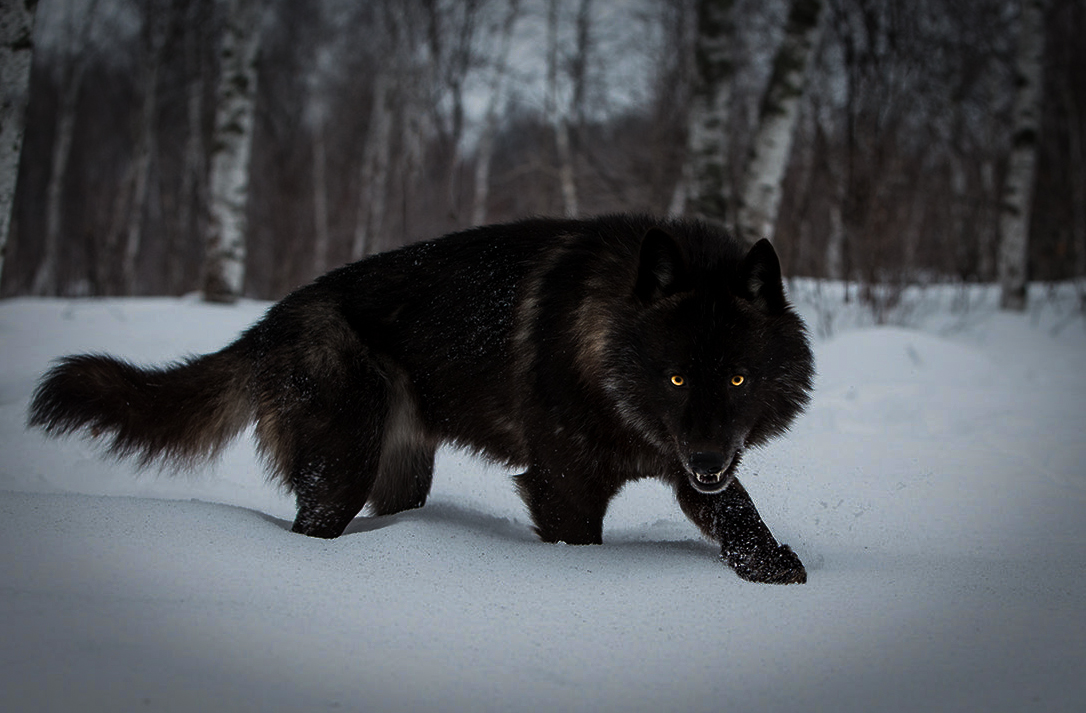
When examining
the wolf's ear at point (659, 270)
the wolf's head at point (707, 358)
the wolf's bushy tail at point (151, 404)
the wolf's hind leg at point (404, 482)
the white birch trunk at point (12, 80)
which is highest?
the white birch trunk at point (12, 80)

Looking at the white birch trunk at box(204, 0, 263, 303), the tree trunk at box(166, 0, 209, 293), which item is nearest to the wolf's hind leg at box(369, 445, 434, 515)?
the white birch trunk at box(204, 0, 263, 303)

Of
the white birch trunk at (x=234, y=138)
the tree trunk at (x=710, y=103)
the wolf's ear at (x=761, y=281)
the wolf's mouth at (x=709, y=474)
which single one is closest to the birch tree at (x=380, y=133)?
the white birch trunk at (x=234, y=138)

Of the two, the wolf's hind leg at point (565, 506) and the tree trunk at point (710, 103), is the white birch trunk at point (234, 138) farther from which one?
the wolf's hind leg at point (565, 506)

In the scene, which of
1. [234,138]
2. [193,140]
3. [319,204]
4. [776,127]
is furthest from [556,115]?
[776,127]

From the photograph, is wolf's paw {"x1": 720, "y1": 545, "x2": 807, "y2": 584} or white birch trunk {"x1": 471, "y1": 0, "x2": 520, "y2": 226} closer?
wolf's paw {"x1": 720, "y1": 545, "x2": 807, "y2": 584}

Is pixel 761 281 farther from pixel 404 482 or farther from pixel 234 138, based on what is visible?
pixel 234 138

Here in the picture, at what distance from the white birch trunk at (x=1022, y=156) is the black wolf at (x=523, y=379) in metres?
10.4

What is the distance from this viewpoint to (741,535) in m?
2.79

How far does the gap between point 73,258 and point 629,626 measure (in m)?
25.1

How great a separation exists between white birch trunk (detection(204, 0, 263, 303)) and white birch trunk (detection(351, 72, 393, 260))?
7476mm

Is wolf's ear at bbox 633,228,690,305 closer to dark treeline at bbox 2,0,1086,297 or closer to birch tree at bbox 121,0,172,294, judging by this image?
dark treeline at bbox 2,0,1086,297

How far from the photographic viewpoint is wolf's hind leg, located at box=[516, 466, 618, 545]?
10.0ft

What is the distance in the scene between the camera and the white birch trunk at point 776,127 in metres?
7.66

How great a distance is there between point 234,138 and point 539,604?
9.28 m
